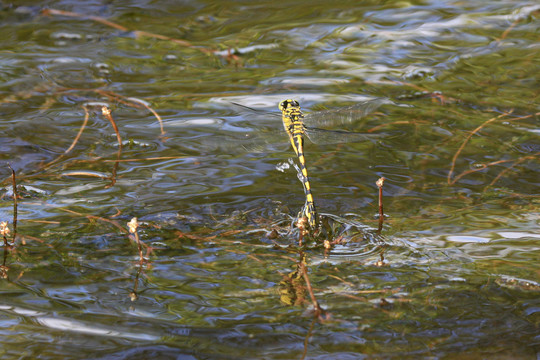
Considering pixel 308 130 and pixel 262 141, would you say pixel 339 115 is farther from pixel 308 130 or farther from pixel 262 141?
pixel 262 141

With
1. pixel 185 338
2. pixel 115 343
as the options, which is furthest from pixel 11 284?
pixel 185 338

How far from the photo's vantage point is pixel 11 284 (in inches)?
98.9

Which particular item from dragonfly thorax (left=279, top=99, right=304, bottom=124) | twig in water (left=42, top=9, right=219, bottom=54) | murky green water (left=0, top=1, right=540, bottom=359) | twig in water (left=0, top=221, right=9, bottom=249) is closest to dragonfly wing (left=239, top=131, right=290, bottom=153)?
murky green water (left=0, top=1, right=540, bottom=359)

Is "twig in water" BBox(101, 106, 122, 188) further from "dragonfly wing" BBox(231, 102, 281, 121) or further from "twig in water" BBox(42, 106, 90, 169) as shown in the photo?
"dragonfly wing" BBox(231, 102, 281, 121)

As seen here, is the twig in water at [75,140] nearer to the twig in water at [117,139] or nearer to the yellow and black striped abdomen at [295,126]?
the twig in water at [117,139]

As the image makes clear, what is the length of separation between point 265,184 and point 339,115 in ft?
2.26

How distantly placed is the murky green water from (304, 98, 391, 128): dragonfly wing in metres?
0.22

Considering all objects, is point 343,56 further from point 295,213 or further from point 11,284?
point 11,284

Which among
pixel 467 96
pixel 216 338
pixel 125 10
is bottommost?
pixel 216 338

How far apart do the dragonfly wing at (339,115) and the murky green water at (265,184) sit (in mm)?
220

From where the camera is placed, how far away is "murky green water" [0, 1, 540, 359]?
2.27 m

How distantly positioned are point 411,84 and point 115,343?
342 centimetres

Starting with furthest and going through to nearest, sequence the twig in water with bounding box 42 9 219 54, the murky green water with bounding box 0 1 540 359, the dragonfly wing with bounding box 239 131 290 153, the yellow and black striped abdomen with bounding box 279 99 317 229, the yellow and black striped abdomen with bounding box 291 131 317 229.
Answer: the twig in water with bounding box 42 9 219 54, the dragonfly wing with bounding box 239 131 290 153, the yellow and black striped abdomen with bounding box 279 99 317 229, the yellow and black striped abdomen with bounding box 291 131 317 229, the murky green water with bounding box 0 1 540 359

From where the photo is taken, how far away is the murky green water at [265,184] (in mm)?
2273
